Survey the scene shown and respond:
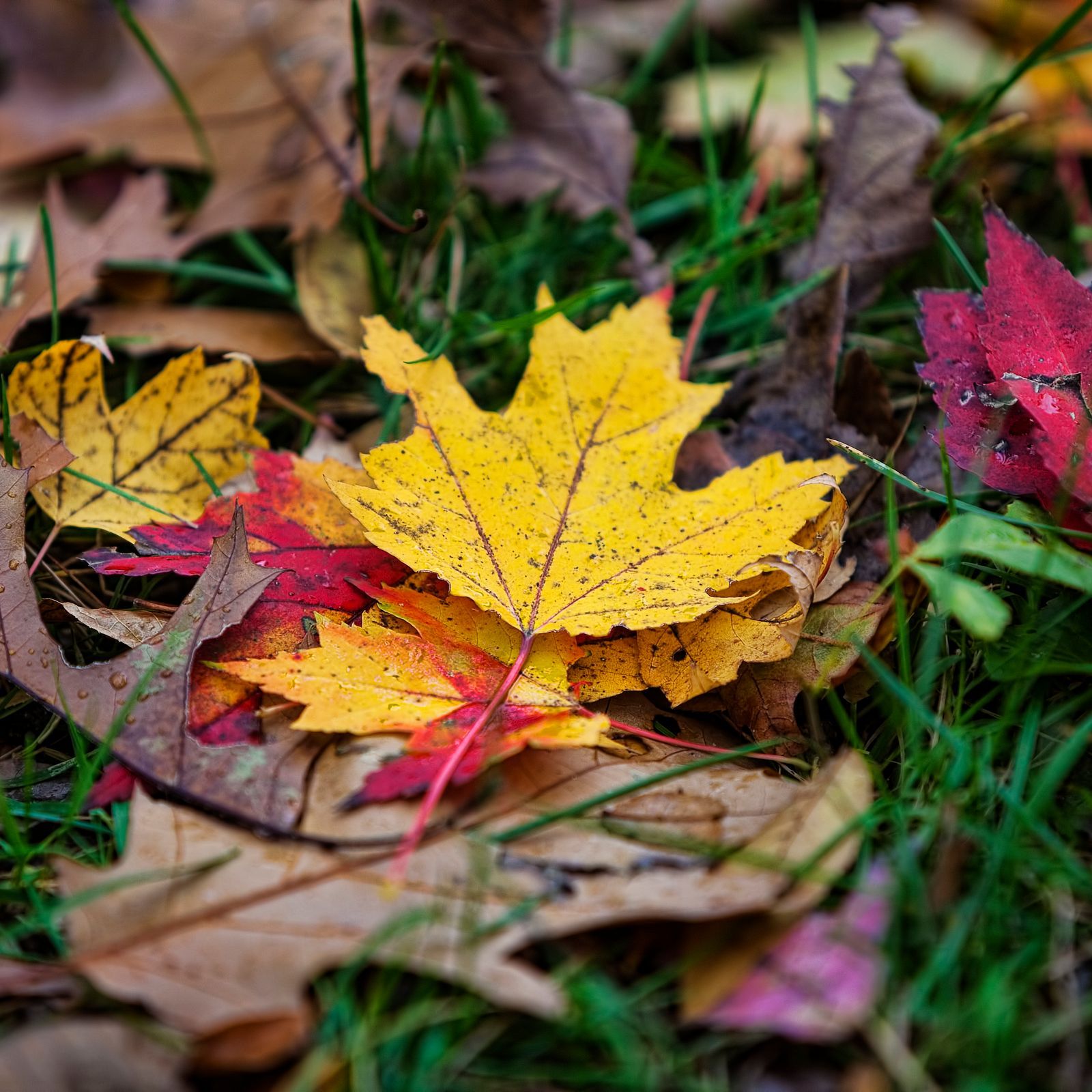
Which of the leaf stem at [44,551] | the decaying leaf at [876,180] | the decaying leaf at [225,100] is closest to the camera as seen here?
the leaf stem at [44,551]

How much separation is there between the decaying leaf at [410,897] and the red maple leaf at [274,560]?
16 centimetres

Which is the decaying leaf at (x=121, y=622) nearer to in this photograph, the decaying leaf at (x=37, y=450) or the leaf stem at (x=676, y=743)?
the decaying leaf at (x=37, y=450)

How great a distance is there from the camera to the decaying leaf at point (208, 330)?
1.53m

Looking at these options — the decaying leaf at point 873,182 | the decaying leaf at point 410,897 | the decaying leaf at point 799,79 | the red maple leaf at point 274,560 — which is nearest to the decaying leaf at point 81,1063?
the decaying leaf at point 410,897

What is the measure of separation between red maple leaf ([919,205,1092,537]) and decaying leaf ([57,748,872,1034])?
0.43m

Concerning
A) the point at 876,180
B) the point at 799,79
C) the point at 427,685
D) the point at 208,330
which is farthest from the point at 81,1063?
the point at 799,79

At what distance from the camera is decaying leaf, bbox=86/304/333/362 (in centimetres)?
153

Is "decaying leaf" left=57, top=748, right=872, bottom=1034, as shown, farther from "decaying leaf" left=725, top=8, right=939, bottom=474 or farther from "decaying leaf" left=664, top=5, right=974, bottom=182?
"decaying leaf" left=664, top=5, right=974, bottom=182

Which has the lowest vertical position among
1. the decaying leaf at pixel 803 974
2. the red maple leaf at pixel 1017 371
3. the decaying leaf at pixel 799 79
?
the decaying leaf at pixel 803 974

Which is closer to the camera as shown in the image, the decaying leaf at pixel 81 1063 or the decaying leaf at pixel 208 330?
the decaying leaf at pixel 81 1063

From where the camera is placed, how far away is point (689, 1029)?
32.2 inches

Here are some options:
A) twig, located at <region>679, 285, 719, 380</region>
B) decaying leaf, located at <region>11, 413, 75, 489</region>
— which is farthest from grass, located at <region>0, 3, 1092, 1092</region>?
decaying leaf, located at <region>11, 413, 75, 489</region>

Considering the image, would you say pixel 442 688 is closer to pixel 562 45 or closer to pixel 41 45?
pixel 562 45

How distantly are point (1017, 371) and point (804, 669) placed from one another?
1.43 feet
